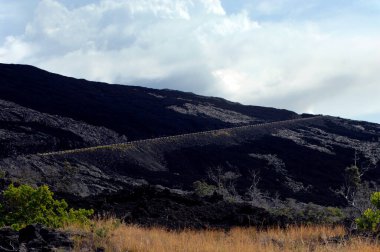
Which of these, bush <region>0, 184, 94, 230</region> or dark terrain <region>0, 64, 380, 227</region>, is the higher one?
dark terrain <region>0, 64, 380, 227</region>

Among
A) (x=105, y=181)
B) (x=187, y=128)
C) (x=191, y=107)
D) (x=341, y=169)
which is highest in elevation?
Result: (x=191, y=107)

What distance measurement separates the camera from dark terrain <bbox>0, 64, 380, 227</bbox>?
19047 millimetres

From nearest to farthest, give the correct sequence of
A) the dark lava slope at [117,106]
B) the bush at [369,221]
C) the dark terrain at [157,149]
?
1. the bush at [369,221]
2. the dark terrain at [157,149]
3. the dark lava slope at [117,106]

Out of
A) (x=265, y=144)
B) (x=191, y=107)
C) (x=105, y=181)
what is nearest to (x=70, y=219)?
(x=105, y=181)

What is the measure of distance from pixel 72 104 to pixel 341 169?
4336 centimetres

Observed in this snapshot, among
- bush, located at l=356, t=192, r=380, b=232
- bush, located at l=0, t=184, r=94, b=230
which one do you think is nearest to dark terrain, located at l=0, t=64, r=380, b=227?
bush, located at l=0, t=184, r=94, b=230

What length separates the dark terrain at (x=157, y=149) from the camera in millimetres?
19047

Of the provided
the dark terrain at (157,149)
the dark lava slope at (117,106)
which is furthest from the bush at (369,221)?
the dark lava slope at (117,106)

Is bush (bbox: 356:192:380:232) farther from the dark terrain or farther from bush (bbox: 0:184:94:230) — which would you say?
bush (bbox: 0:184:94:230)

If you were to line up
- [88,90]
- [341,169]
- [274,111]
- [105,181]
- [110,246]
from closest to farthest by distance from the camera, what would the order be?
[110,246] < [105,181] < [341,169] < [88,90] < [274,111]

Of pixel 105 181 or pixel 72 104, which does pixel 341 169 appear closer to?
pixel 105 181

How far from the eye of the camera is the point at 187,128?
7862 cm

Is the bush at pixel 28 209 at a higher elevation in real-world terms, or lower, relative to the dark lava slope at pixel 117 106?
lower

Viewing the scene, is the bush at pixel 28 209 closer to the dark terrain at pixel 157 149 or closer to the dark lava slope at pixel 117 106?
the dark terrain at pixel 157 149
